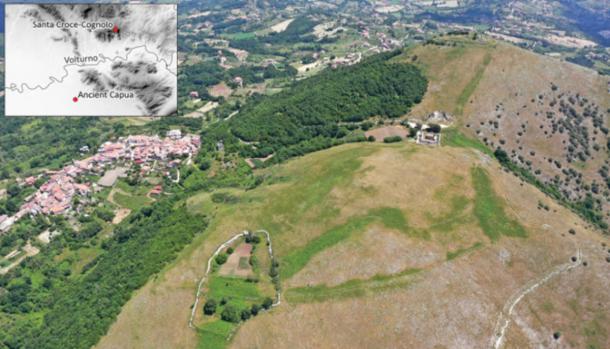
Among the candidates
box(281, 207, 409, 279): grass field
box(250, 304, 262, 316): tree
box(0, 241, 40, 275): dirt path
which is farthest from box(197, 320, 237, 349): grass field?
box(0, 241, 40, 275): dirt path

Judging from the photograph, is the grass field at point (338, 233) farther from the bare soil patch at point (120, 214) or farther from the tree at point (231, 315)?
the bare soil patch at point (120, 214)

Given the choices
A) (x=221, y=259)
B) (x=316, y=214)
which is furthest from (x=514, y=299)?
(x=221, y=259)

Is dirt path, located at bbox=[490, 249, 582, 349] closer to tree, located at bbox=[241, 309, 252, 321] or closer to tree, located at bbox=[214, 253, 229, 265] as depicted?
tree, located at bbox=[241, 309, 252, 321]

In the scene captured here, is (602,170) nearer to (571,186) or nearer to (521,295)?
(571,186)

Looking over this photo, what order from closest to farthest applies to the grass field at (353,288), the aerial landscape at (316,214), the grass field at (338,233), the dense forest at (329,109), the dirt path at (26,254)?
the aerial landscape at (316,214) < the grass field at (353,288) < the grass field at (338,233) < the dirt path at (26,254) < the dense forest at (329,109)

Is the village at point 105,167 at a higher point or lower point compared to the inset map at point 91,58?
lower

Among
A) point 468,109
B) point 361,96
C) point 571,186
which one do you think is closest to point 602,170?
point 571,186

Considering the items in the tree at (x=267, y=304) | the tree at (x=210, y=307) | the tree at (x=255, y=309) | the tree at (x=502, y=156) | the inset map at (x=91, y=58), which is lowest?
the tree at (x=210, y=307)

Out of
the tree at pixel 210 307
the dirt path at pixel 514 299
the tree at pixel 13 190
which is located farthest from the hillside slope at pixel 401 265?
the tree at pixel 13 190
